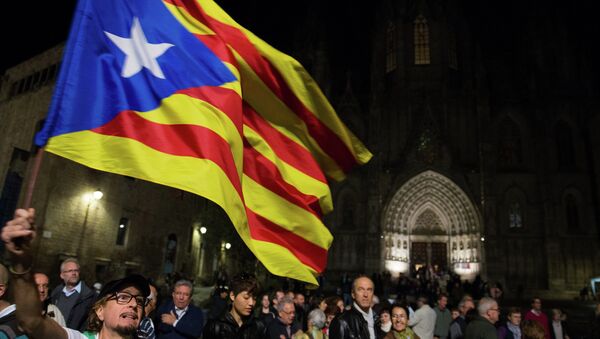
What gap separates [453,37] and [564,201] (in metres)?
13.9

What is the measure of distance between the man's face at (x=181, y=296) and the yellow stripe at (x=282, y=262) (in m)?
1.30

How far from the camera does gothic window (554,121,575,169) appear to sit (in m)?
27.5

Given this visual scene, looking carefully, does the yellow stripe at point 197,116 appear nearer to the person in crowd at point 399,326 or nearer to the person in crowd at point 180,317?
the person in crowd at point 180,317

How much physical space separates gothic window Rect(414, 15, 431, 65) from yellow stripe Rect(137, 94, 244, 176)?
30022mm

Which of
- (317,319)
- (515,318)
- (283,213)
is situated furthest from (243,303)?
(515,318)

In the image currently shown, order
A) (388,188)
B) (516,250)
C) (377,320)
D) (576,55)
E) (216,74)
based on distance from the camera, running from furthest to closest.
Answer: (576,55) → (388,188) → (516,250) → (377,320) → (216,74)

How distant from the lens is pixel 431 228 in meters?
28.9

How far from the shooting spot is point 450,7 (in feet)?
104

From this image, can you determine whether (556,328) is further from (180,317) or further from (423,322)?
(180,317)

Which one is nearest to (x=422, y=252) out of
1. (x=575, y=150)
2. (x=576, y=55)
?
(x=575, y=150)

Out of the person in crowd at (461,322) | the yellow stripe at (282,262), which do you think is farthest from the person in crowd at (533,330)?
the person in crowd at (461,322)

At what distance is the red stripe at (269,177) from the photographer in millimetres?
3932

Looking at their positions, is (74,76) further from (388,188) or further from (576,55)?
(576,55)

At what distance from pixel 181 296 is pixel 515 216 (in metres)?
27.2
